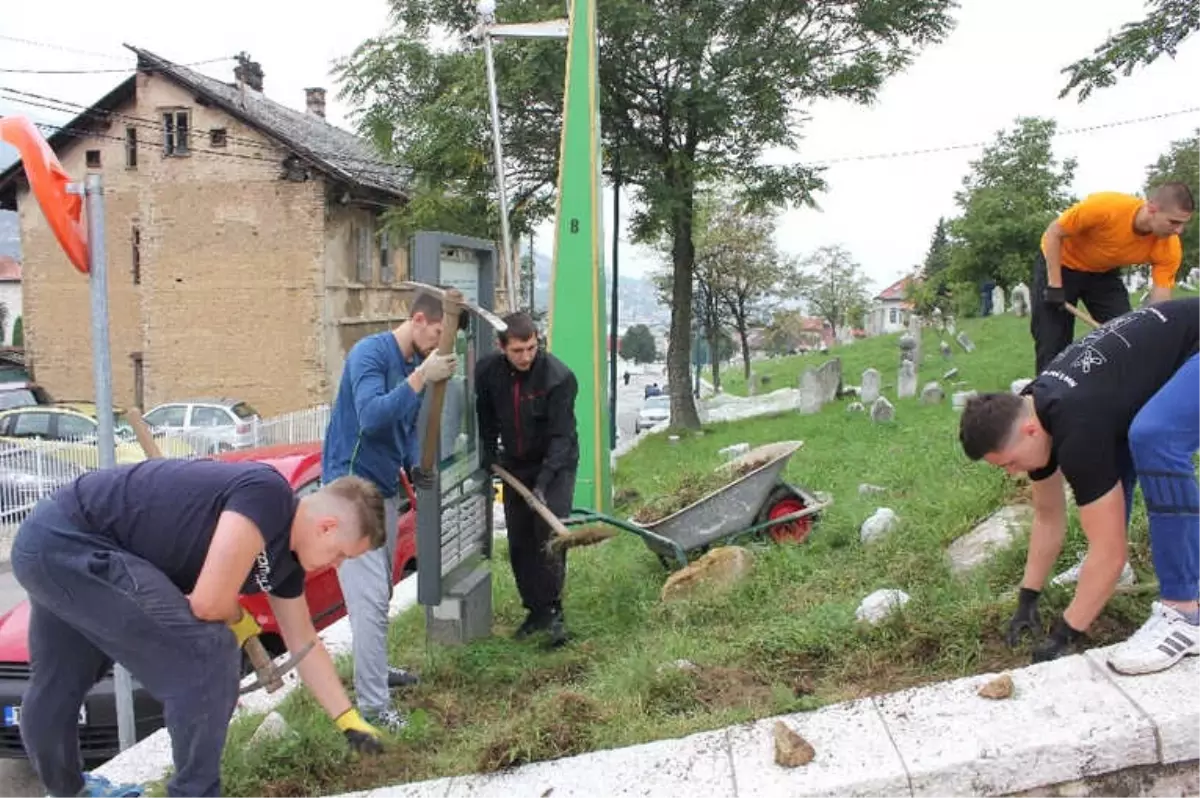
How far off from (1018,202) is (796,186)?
884 inches

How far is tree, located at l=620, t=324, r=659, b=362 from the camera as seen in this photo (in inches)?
4400

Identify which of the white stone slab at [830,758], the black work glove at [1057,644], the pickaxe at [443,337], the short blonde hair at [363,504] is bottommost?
the white stone slab at [830,758]

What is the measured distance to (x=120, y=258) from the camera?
1039 inches

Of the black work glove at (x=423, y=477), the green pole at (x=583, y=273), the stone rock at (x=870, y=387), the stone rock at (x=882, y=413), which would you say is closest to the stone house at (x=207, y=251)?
the stone rock at (x=870, y=387)

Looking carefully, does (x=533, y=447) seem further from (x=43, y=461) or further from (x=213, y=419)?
(x=213, y=419)

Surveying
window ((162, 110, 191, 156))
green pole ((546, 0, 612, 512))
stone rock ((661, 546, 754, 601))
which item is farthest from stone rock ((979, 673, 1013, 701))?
window ((162, 110, 191, 156))

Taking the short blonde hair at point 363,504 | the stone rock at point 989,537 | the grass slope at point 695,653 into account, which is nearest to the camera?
the short blonde hair at point 363,504

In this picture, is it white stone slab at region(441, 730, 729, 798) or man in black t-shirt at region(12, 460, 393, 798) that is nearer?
man in black t-shirt at region(12, 460, 393, 798)

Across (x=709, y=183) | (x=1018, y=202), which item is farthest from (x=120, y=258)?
(x=1018, y=202)

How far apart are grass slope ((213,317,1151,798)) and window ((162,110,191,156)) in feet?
73.6

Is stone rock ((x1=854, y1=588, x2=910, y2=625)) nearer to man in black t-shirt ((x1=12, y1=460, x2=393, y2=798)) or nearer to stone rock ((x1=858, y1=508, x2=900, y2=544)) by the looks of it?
stone rock ((x1=858, y1=508, x2=900, y2=544))

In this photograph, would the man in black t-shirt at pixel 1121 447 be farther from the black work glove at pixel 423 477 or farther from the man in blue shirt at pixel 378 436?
the black work glove at pixel 423 477

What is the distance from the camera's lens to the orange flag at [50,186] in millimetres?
3500

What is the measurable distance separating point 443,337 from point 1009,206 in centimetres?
3549
